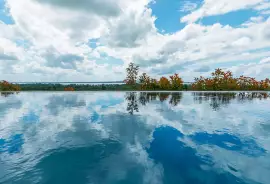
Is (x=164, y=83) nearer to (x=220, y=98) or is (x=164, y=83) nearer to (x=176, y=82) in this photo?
(x=176, y=82)

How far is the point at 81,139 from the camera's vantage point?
7555 millimetres

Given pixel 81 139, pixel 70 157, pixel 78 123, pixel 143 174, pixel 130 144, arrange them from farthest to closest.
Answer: pixel 78 123 < pixel 81 139 < pixel 130 144 < pixel 70 157 < pixel 143 174

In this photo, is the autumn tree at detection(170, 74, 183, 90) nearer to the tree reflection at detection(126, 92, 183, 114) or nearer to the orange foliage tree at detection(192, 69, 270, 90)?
the orange foliage tree at detection(192, 69, 270, 90)

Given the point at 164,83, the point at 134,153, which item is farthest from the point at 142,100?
the point at 164,83

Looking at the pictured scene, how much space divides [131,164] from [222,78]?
39.6 m

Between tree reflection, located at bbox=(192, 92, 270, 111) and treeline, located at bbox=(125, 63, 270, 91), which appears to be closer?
tree reflection, located at bbox=(192, 92, 270, 111)

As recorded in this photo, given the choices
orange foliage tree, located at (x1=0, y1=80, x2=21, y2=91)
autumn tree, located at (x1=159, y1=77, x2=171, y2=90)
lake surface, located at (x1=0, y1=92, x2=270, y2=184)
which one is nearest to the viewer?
lake surface, located at (x1=0, y1=92, x2=270, y2=184)

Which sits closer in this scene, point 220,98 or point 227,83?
point 220,98

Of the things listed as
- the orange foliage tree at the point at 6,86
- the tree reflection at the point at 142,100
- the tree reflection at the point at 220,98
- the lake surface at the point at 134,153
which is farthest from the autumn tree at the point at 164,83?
the orange foliage tree at the point at 6,86

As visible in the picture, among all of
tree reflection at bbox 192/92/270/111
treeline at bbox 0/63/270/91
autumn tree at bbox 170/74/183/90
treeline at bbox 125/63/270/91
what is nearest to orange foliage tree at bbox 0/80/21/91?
treeline at bbox 0/63/270/91

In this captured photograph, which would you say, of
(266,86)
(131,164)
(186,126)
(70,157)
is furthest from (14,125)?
(266,86)

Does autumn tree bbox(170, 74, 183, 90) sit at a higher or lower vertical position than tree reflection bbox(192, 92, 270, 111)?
higher

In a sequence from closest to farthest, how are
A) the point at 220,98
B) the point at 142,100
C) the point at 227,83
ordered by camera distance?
the point at 142,100
the point at 220,98
the point at 227,83

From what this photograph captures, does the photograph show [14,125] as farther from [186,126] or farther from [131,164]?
[186,126]
